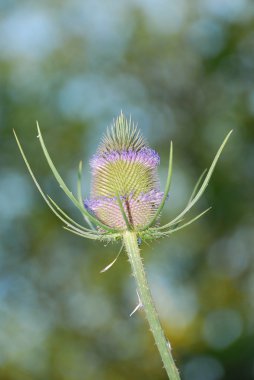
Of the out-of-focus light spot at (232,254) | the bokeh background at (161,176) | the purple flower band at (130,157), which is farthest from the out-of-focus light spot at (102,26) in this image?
the purple flower band at (130,157)

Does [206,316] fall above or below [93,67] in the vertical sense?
below

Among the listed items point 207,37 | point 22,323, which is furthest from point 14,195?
point 207,37

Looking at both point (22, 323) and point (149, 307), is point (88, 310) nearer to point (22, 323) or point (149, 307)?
point (22, 323)

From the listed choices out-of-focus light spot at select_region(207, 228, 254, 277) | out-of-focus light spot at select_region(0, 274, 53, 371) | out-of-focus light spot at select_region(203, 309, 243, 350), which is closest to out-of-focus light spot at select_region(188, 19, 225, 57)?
out-of-focus light spot at select_region(207, 228, 254, 277)

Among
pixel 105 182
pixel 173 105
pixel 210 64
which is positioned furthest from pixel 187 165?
pixel 105 182

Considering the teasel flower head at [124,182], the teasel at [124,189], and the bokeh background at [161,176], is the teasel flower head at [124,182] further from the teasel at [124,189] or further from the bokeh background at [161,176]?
the bokeh background at [161,176]

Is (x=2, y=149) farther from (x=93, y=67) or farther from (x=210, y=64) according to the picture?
(x=210, y=64)
